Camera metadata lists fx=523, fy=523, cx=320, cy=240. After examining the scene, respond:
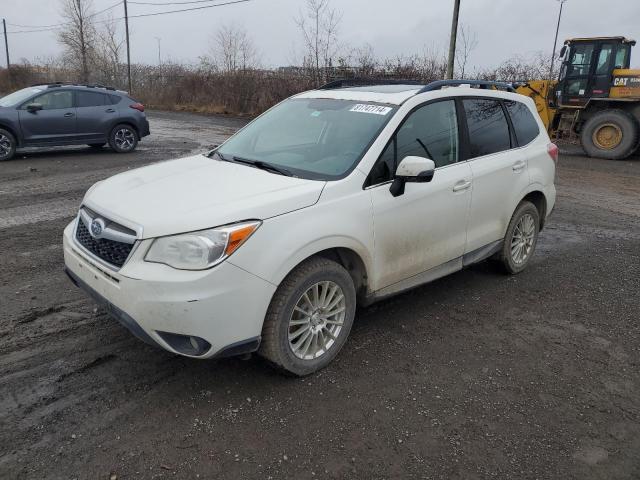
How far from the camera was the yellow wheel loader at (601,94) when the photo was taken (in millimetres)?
14383

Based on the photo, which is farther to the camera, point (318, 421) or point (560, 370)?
point (560, 370)

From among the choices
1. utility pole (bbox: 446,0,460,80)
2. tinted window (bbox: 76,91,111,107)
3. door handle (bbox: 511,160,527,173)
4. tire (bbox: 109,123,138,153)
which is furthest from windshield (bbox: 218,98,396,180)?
utility pole (bbox: 446,0,460,80)

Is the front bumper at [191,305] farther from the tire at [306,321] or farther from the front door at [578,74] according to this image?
the front door at [578,74]

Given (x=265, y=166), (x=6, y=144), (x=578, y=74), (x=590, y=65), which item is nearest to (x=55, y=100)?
(x=6, y=144)

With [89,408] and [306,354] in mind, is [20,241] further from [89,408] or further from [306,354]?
[306,354]

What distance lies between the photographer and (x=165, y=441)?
2811 millimetres

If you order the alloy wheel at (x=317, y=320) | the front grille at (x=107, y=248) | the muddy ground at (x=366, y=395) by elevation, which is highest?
the front grille at (x=107, y=248)

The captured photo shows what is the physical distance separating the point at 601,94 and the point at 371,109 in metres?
13.6

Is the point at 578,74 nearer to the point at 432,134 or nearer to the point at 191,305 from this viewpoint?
the point at 432,134

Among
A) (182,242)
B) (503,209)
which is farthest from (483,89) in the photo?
(182,242)

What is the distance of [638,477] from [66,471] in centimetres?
287

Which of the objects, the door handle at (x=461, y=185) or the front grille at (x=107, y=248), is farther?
the door handle at (x=461, y=185)

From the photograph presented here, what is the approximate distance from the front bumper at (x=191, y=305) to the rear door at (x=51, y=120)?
10.3 metres

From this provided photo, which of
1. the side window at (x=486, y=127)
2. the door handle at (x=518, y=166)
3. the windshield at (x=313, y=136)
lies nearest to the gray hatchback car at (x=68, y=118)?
the windshield at (x=313, y=136)
